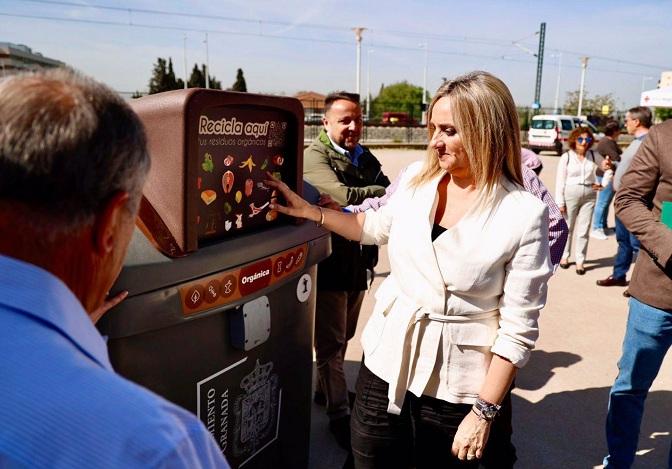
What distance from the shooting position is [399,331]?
5.66 ft

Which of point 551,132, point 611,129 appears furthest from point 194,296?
point 551,132

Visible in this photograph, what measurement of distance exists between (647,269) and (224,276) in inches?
64.3

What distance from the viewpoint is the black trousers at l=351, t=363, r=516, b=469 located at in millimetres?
1754

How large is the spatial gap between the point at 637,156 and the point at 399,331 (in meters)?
1.25

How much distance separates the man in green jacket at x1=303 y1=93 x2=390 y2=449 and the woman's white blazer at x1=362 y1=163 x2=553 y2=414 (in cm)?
90

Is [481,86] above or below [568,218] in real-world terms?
above

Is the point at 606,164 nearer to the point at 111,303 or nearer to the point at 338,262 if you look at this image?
the point at 338,262

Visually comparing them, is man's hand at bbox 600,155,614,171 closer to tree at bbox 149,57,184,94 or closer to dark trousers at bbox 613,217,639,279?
dark trousers at bbox 613,217,639,279

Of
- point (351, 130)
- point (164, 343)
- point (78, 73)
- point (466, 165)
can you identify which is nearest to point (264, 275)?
point (164, 343)

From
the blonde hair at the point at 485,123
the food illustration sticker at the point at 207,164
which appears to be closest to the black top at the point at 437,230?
the blonde hair at the point at 485,123

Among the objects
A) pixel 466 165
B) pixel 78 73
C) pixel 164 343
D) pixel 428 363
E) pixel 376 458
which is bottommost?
pixel 376 458

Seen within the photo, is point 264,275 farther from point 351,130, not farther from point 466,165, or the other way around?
point 351,130

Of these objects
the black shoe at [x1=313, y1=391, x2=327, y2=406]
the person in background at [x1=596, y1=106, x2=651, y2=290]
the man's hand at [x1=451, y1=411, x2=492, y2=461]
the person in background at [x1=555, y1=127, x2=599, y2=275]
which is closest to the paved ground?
the black shoe at [x1=313, y1=391, x2=327, y2=406]

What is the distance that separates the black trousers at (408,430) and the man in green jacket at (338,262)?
828 mm
